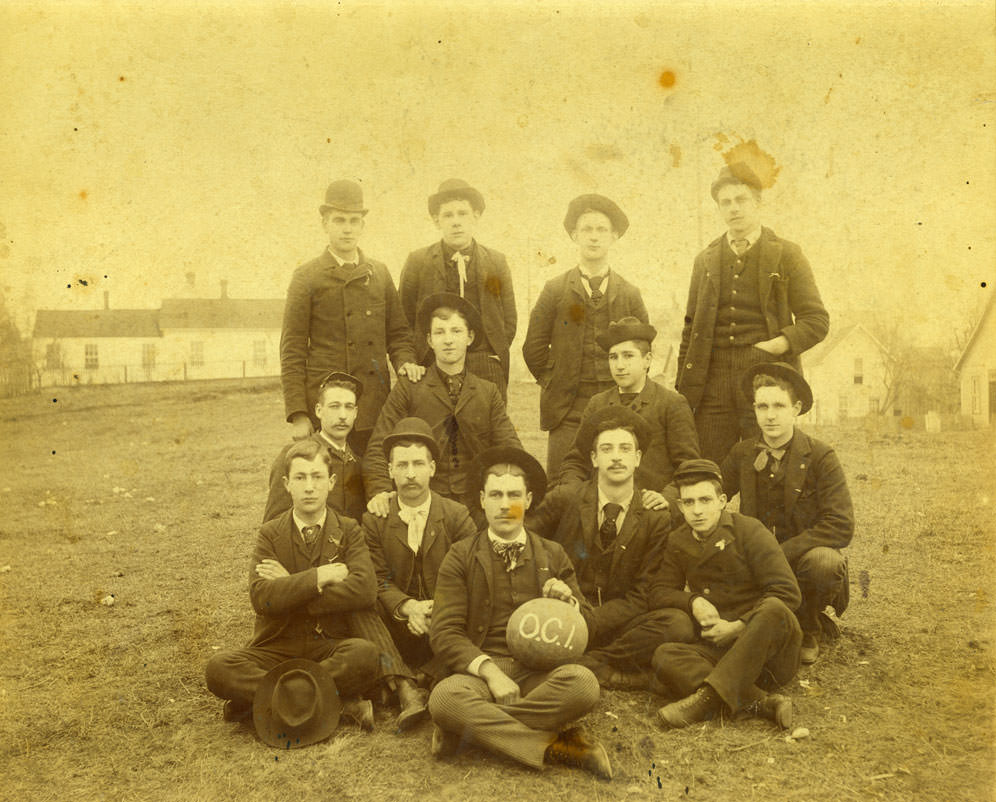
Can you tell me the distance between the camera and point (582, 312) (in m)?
5.57

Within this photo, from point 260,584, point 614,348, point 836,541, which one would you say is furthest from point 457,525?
point 836,541

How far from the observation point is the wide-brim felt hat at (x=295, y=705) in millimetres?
3764

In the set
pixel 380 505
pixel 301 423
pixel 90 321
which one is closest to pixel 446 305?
pixel 301 423

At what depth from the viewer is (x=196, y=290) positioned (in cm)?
682

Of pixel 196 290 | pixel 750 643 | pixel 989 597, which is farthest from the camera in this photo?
pixel 196 290

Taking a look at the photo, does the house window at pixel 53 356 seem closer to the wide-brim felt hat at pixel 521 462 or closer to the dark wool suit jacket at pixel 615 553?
the wide-brim felt hat at pixel 521 462

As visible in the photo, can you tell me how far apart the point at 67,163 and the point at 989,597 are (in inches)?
269

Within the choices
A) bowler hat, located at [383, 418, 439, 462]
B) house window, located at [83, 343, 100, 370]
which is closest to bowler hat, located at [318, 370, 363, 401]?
bowler hat, located at [383, 418, 439, 462]

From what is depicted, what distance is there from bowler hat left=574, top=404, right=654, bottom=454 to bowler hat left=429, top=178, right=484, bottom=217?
182 cm

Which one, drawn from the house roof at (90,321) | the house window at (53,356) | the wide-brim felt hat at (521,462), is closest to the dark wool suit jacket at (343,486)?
the wide-brim felt hat at (521,462)

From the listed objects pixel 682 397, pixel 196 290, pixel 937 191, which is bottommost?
pixel 682 397

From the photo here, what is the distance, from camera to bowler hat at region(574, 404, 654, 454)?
461 centimetres

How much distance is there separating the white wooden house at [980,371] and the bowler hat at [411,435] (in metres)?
3.83

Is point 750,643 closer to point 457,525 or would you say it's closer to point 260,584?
point 457,525
